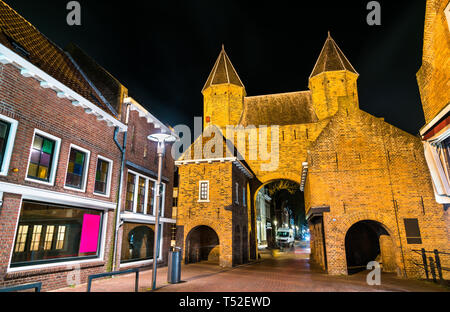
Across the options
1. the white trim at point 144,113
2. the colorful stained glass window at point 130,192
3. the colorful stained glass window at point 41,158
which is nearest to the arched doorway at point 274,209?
the white trim at point 144,113

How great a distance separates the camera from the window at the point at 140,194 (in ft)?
42.5

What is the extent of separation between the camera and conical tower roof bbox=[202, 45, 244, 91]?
2748 cm

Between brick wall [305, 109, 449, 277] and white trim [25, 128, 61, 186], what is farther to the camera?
brick wall [305, 109, 449, 277]

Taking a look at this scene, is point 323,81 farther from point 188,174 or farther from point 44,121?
point 44,121

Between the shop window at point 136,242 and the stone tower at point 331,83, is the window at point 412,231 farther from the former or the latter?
the stone tower at point 331,83

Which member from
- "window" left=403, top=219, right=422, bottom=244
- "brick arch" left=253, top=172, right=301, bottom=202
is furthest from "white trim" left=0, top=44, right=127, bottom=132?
"brick arch" left=253, top=172, right=301, bottom=202

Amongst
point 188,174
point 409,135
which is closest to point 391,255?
point 409,135

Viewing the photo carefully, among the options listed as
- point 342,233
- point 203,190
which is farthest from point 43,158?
point 342,233

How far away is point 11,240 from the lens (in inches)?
292

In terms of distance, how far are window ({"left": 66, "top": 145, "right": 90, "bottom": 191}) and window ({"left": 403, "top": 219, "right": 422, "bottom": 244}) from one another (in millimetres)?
14261

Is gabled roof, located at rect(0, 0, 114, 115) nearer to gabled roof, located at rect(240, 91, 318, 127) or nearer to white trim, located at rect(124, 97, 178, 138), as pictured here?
white trim, located at rect(124, 97, 178, 138)

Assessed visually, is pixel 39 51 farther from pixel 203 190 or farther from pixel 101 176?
pixel 203 190

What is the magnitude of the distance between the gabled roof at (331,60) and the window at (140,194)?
20.7m
